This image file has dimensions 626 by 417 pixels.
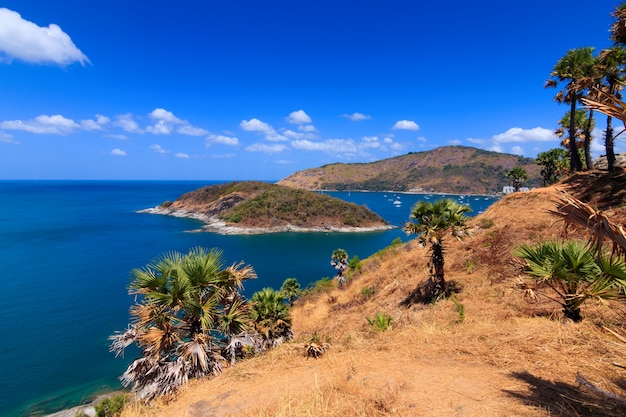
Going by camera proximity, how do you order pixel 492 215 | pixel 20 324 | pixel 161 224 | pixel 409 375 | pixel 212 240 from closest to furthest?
pixel 409 375 < pixel 492 215 < pixel 20 324 < pixel 212 240 < pixel 161 224

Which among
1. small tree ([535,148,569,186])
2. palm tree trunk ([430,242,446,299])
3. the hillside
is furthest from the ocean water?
small tree ([535,148,569,186])

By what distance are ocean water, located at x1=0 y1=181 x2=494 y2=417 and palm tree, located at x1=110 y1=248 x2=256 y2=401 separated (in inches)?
866

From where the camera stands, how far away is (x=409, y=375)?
6410 mm

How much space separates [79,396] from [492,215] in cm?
3460

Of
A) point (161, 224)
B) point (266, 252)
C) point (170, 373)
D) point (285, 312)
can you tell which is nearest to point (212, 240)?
point (266, 252)

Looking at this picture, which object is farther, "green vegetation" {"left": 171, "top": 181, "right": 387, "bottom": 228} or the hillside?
"green vegetation" {"left": 171, "top": 181, "right": 387, "bottom": 228}

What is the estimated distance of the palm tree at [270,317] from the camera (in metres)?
16.4

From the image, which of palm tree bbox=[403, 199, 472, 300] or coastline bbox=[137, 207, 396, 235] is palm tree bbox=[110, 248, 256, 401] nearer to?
palm tree bbox=[403, 199, 472, 300]

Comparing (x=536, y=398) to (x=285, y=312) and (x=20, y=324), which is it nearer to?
(x=285, y=312)

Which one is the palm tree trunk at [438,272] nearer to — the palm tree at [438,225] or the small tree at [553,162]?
the palm tree at [438,225]

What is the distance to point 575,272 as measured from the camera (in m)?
7.23

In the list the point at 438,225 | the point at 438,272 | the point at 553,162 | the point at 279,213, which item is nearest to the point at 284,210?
the point at 279,213

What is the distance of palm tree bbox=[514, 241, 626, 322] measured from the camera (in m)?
6.39

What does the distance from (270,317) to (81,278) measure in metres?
52.3
